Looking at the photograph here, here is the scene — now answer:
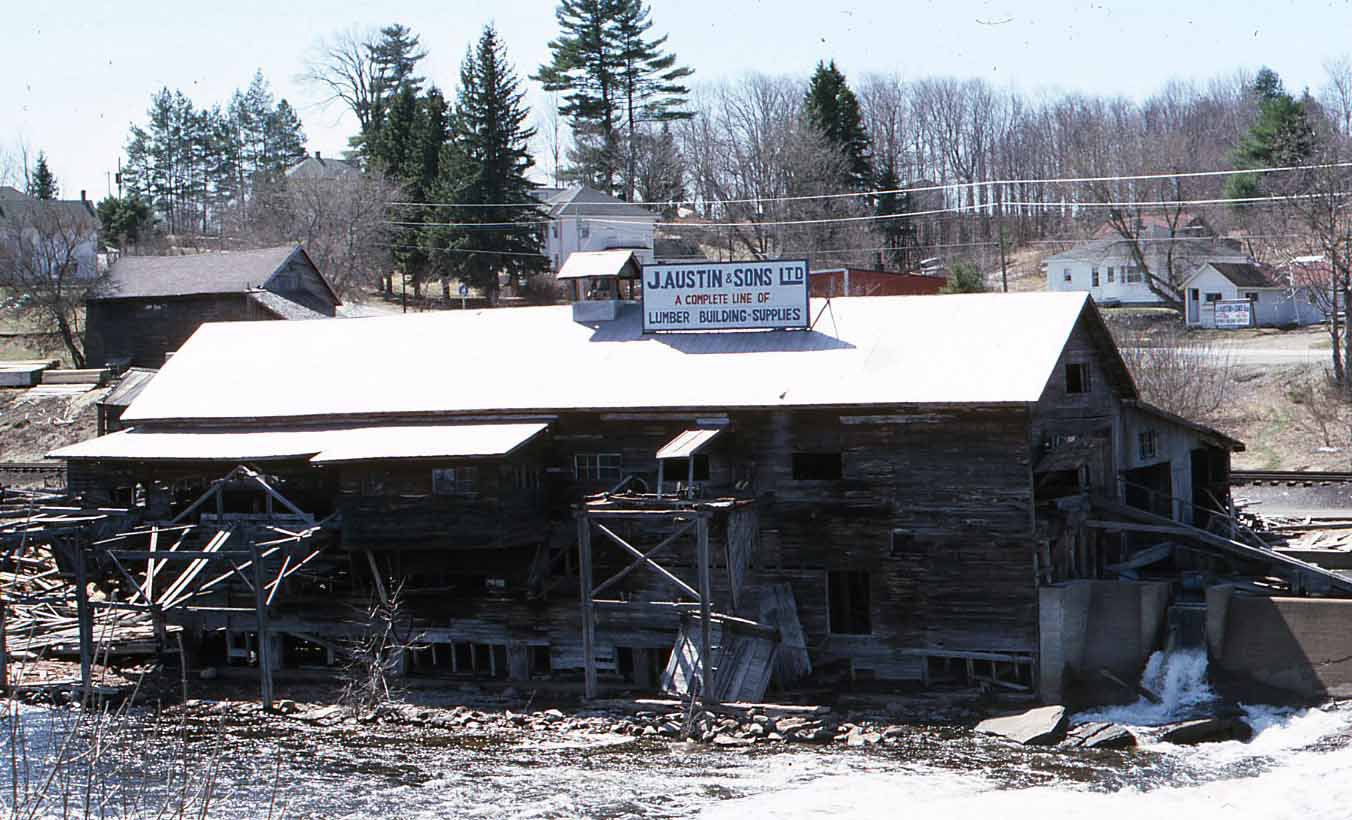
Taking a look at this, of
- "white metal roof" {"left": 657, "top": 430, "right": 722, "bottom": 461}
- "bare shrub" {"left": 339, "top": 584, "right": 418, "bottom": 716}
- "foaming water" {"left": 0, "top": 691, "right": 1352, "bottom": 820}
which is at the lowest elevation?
"foaming water" {"left": 0, "top": 691, "right": 1352, "bottom": 820}

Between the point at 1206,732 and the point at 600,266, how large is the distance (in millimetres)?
17725

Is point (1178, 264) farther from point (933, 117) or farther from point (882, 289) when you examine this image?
point (933, 117)

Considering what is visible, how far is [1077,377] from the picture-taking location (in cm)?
3262

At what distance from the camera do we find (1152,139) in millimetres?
100938

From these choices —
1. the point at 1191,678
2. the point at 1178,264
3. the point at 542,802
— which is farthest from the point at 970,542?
the point at 1178,264

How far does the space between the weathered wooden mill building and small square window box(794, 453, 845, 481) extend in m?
0.05

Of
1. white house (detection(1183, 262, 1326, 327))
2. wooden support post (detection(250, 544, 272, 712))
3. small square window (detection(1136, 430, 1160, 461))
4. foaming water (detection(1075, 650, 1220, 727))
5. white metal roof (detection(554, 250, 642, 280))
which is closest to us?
foaming water (detection(1075, 650, 1220, 727))

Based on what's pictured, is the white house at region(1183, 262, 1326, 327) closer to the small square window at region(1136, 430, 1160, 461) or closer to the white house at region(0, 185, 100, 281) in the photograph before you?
the small square window at region(1136, 430, 1160, 461)

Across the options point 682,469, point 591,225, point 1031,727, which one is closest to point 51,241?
point 591,225

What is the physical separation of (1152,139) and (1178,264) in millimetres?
23567

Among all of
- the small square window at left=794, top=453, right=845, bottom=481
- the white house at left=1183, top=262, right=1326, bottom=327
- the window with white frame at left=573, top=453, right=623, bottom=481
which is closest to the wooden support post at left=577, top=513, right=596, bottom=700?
the window with white frame at left=573, top=453, right=623, bottom=481

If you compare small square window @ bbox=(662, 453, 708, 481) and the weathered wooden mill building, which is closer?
the weathered wooden mill building

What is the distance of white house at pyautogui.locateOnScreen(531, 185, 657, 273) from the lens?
86562mm

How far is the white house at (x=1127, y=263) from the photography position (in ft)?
262
